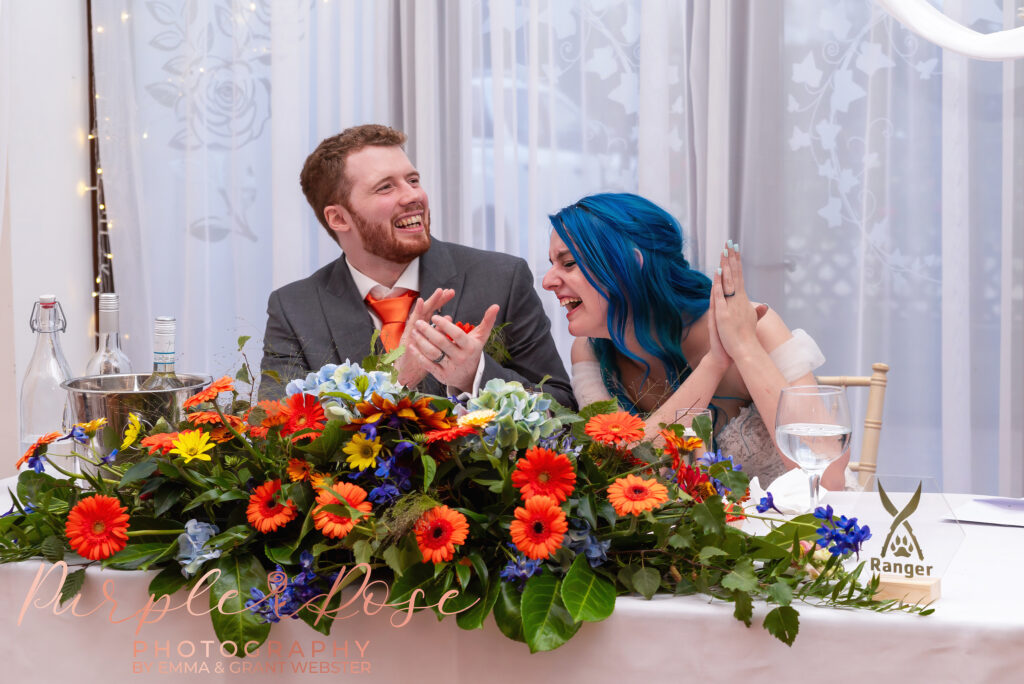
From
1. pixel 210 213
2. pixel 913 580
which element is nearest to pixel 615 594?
pixel 913 580

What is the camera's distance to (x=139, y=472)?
0.86 metres

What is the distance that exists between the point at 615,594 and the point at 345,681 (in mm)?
258

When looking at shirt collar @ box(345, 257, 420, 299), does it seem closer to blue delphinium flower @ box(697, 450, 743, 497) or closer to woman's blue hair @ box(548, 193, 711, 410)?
woman's blue hair @ box(548, 193, 711, 410)

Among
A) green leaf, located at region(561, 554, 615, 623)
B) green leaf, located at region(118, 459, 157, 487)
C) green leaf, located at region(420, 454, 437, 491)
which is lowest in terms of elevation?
green leaf, located at region(561, 554, 615, 623)

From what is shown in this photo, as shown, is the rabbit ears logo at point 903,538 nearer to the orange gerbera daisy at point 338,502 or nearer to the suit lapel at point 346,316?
the orange gerbera daisy at point 338,502

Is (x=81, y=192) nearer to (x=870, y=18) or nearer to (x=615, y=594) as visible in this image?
(x=870, y=18)

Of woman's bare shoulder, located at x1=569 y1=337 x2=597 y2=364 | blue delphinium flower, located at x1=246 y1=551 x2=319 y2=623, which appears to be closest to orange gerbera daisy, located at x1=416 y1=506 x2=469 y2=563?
blue delphinium flower, located at x1=246 y1=551 x2=319 y2=623

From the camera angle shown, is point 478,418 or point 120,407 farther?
point 120,407

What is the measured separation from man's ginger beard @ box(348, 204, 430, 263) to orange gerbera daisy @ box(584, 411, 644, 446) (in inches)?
54.5

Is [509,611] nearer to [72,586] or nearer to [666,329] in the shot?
[72,586]

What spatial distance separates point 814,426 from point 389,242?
1457 mm

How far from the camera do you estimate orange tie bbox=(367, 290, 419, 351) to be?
7.09 feet

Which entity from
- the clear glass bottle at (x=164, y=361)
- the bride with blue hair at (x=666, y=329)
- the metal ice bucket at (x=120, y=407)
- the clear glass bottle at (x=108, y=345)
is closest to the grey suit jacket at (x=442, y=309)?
the bride with blue hair at (x=666, y=329)

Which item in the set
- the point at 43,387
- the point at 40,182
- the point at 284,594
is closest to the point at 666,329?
the point at 43,387
